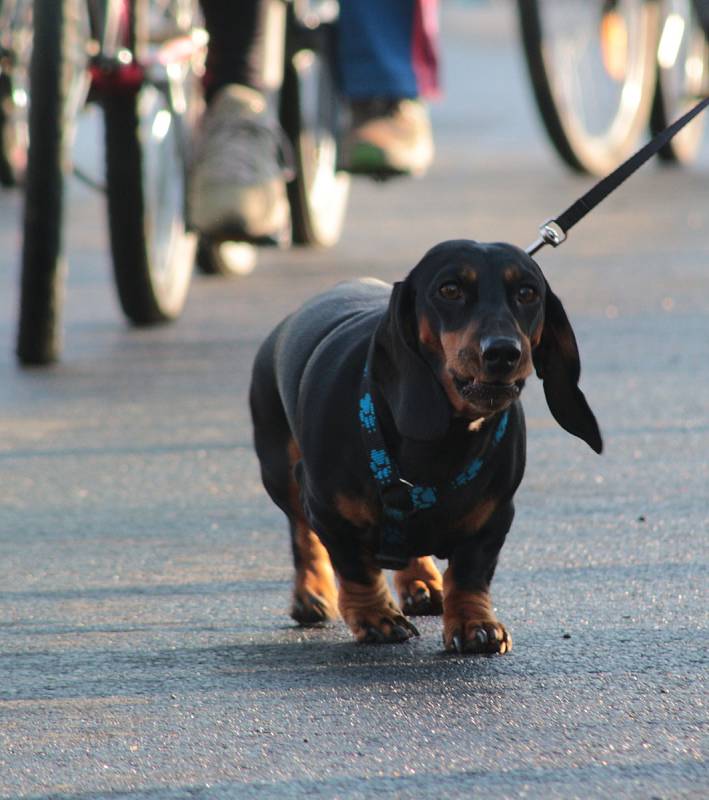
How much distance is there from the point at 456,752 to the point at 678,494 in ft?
5.05

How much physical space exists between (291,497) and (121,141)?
2.32 m

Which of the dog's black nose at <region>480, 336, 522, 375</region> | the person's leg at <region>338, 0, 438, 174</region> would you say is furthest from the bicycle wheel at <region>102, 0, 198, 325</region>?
the dog's black nose at <region>480, 336, 522, 375</region>

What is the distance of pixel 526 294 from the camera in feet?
9.02

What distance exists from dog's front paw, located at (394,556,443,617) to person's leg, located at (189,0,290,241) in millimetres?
2162

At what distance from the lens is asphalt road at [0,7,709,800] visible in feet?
8.00

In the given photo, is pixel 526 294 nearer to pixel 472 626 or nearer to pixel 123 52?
pixel 472 626

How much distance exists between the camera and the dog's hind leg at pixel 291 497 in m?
3.13

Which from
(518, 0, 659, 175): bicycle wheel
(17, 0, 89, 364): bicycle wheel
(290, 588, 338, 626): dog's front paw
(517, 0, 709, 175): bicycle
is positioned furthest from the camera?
(517, 0, 709, 175): bicycle

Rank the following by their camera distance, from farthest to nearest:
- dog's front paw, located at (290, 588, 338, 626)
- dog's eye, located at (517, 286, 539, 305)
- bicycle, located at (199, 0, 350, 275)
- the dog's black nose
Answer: bicycle, located at (199, 0, 350, 275), dog's front paw, located at (290, 588, 338, 626), dog's eye, located at (517, 286, 539, 305), the dog's black nose

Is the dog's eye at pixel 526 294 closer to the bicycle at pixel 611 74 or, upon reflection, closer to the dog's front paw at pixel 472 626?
the dog's front paw at pixel 472 626

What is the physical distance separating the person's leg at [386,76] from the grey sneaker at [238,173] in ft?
1.50

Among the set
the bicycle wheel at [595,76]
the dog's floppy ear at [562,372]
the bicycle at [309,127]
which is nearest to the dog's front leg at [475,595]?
the dog's floppy ear at [562,372]

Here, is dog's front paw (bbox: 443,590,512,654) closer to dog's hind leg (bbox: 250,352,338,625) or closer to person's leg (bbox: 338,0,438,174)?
dog's hind leg (bbox: 250,352,338,625)

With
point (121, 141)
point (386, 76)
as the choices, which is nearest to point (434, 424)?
point (121, 141)
